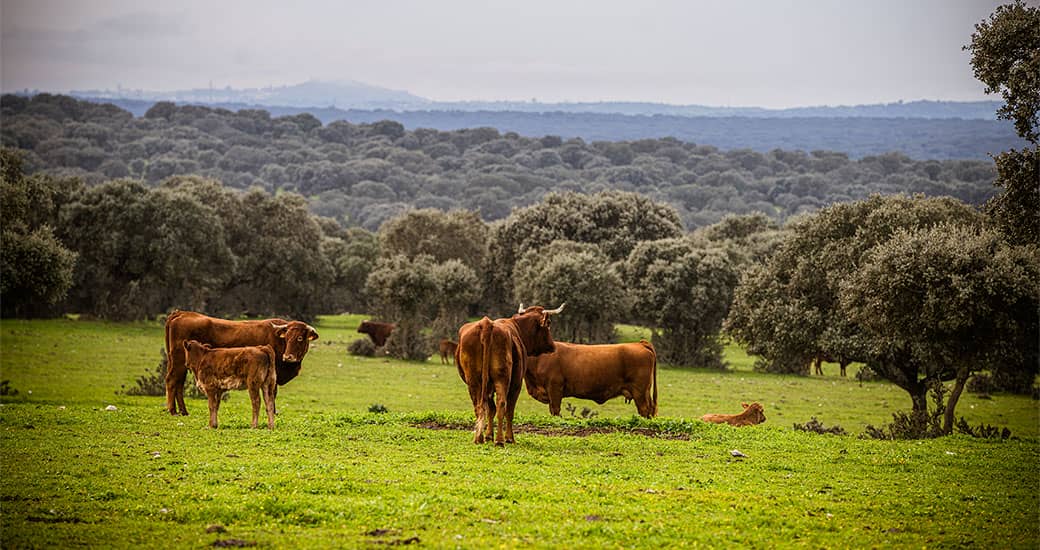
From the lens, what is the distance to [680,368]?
5450 cm

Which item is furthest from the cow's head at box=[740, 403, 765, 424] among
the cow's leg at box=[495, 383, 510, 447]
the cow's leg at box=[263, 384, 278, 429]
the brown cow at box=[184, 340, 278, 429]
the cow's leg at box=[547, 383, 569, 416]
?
the brown cow at box=[184, 340, 278, 429]

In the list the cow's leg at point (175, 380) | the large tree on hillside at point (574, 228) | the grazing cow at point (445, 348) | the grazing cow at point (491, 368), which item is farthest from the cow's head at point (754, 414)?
the large tree on hillside at point (574, 228)

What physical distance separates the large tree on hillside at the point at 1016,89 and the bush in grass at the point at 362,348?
38116 millimetres

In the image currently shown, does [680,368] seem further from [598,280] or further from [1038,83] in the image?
[1038,83]

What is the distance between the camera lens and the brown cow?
58.1 feet

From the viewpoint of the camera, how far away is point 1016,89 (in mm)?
20172

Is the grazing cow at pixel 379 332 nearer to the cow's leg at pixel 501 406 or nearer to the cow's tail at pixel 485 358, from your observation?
the cow's leg at pixel 501 406

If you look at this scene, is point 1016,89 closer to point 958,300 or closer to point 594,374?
point 958,300

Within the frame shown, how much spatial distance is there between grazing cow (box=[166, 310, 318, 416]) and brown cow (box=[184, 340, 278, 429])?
153cm

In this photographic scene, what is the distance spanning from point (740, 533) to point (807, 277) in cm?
2564

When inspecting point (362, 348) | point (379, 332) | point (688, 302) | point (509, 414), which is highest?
point (509, 414)

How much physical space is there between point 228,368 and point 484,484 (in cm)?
728

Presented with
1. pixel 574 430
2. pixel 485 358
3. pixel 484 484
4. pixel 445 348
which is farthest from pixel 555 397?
pixel 445 348

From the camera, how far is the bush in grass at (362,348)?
5375cm
